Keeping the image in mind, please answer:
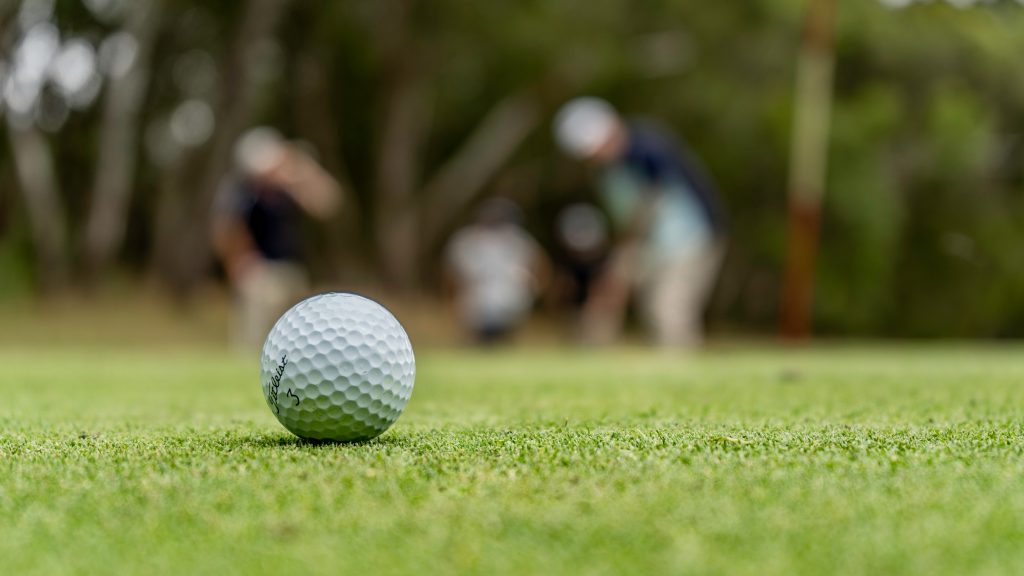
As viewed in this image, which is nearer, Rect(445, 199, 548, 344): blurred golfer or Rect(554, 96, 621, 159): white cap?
Rect(554, 96, 621, 159): white cap

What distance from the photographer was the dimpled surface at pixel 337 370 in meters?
3.14

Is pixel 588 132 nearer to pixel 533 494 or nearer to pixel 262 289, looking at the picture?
pixel 262 289

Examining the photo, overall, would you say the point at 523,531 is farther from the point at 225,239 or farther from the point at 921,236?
the point at 921,236

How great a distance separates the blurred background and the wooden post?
0.10m

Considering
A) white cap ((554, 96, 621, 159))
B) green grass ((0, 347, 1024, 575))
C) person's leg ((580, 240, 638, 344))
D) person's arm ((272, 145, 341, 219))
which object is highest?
white cap ((554, 96, 621, 159))

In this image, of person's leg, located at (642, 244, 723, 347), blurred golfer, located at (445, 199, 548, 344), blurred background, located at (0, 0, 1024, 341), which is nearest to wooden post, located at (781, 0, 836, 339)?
blurred background, located at (0, 0, 1024, 341)

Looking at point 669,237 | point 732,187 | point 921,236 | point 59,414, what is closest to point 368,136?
point 732,187

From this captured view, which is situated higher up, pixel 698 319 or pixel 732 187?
pixel 732 187

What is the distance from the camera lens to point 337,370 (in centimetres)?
320

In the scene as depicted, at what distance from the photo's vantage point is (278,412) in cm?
323

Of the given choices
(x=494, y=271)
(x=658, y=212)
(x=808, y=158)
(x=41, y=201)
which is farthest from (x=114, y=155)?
(x=658, y=212)

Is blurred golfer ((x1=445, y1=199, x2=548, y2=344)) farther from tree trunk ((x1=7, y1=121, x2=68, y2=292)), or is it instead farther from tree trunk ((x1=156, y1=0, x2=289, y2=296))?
tree trunk ((x1=7, y1=121, x2=68, y2=292))

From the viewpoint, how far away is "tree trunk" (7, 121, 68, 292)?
18.9 m

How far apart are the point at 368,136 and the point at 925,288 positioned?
1361cm
